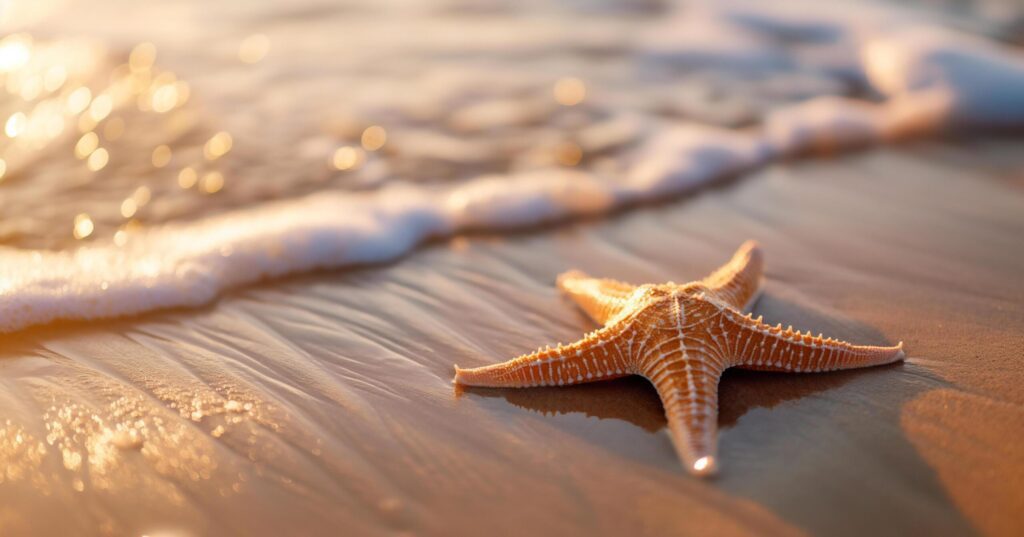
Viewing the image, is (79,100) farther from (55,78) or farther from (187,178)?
(187,178)

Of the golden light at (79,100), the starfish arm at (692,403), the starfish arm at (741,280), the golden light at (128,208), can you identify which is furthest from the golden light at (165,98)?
the starfish arm at (692,403)

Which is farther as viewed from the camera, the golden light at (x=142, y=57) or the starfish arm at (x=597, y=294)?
the golden light at (x=142, y=57)

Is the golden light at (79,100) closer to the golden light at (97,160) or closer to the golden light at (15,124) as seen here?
the golden light at (15,124)

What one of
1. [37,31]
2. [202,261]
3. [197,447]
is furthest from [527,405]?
[37,31]

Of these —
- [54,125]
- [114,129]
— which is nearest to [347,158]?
[114,129]

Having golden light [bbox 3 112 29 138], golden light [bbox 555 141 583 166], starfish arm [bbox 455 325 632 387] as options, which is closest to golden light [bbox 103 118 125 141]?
golden light [bbox 3 112 29 138]

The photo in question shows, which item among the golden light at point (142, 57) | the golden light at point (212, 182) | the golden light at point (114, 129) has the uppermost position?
the golden light at point (142, 57)
